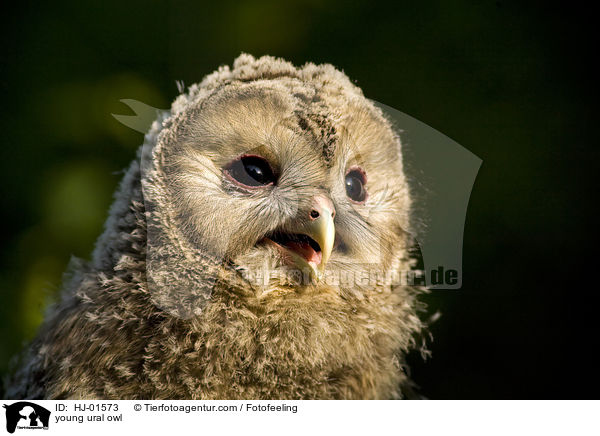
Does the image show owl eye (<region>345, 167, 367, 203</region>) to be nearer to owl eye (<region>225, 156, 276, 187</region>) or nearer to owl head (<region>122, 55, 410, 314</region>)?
owl head (<region>122, 55, 410, 314</region>)

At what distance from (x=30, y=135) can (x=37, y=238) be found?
386mm

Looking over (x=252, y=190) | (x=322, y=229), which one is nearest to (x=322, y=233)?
(x=322, y=229)

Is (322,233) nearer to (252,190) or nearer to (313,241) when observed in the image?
(313,241)

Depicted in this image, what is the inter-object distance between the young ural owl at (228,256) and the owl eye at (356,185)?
16mm

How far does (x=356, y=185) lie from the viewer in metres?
1.63

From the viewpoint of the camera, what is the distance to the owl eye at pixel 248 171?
1468 millimetres

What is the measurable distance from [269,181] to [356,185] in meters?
0.29

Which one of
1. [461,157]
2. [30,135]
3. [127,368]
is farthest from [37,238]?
[461,157]

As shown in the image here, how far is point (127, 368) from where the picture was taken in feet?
4.66

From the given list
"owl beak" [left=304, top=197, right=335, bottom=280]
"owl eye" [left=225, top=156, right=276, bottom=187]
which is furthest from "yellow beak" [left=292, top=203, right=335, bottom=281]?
"owl eye" [left=225, top=156, right=276, bottom=187]

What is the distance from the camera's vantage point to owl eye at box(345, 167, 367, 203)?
160 cm

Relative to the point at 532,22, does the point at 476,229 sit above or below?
below
